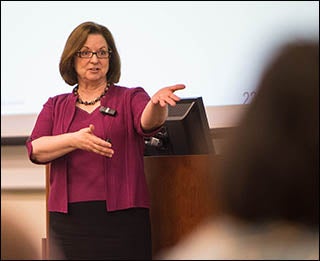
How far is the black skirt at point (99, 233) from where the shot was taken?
1229mm

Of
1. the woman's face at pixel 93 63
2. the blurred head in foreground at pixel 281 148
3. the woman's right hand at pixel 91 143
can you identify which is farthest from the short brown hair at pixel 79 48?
the blurred head in foreground at pixel 281 148

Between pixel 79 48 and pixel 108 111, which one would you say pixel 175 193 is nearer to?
pixel 108 111

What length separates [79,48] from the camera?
1.28 metres

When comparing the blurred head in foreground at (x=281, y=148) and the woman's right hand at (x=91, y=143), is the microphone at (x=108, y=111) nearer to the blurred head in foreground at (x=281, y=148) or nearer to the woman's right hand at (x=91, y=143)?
the woman's right hand at (x=91, y=143)

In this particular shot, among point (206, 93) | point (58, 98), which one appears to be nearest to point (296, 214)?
point (58, 98)

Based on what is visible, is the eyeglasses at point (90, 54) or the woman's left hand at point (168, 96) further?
the eyeglasses at point (90, 54)

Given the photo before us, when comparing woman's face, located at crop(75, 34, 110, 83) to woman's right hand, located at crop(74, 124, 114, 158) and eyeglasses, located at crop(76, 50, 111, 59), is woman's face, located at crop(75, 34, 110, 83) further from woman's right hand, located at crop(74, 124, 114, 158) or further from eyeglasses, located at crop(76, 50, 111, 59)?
woman's right hand, located at crop(74, 124, 114, 158)

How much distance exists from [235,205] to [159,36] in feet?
5.14

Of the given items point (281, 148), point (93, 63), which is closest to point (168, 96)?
point (93, 63)

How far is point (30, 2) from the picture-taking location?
208 cm

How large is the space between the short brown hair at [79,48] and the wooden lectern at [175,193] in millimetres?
238

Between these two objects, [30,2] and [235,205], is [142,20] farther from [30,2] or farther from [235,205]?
[235,205]

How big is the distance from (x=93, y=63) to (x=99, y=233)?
390 mm

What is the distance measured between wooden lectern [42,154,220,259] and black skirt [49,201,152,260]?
119 mm
